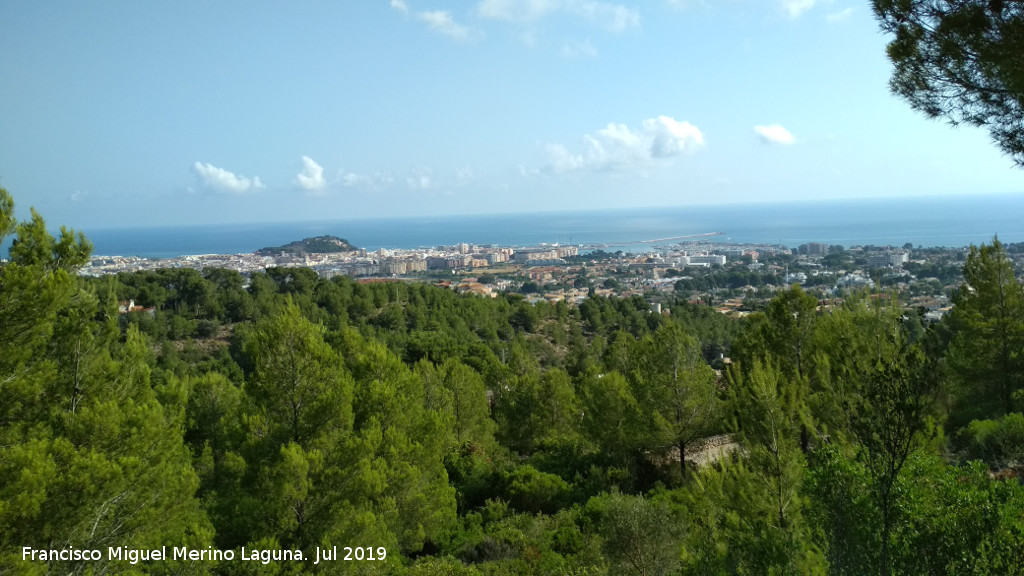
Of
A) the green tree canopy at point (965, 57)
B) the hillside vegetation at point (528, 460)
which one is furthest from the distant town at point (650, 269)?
the green tree canopy at point (965, 57)

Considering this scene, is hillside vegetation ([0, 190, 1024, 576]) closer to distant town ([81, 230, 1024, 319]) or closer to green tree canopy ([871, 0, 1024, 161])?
green tree canopy ([871, 0, 1024, 161])

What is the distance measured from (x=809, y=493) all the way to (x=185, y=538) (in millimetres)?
5852

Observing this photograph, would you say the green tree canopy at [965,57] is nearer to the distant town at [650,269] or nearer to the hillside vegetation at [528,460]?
the hillside vegetation at [528,460]

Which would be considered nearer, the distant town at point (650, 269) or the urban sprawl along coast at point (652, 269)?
the distant town at point (650, 269)

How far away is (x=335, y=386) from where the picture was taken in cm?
664

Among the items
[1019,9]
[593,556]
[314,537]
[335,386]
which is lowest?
[593,556]

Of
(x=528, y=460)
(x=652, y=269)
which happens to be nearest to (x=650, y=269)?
(x=652, y=269)

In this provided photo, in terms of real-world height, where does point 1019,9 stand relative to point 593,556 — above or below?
above

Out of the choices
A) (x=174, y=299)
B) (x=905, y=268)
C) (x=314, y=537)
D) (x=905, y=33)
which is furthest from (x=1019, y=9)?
(x=905, y=268)

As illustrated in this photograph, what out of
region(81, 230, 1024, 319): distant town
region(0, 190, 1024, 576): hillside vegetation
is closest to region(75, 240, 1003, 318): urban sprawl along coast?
region(81, 230, 1024, 319): distant town

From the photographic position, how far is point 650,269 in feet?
240

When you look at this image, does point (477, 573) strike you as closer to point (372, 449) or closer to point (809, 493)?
point (372, 449)

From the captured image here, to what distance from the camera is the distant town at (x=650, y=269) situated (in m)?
43.5

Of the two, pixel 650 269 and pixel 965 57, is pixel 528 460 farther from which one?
pixel 650 269
